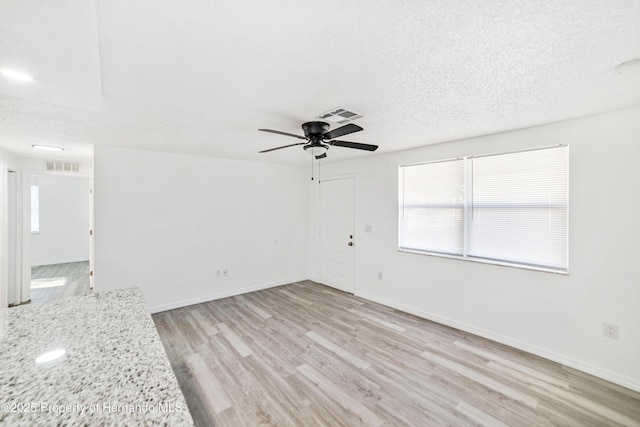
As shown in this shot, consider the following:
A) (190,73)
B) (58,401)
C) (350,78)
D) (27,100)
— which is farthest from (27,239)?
(350,78)

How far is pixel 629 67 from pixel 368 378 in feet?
9.65

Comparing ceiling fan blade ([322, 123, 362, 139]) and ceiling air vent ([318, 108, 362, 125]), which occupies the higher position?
ceiling air vent ([318, 108, 362, 125])

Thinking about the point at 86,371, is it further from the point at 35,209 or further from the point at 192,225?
the point at 35,209

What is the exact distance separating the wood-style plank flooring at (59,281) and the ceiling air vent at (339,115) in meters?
5.16

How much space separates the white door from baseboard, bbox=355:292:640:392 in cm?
121

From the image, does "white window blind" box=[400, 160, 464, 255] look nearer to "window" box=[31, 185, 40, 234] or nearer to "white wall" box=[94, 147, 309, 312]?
"white wall" box=[94, 147, 309, 312]

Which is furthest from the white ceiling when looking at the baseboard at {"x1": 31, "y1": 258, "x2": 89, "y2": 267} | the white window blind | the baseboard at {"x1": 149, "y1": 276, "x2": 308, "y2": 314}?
the baseboard at {"x1": 31, "y1": 258, "x2": 89, "y2": 267}

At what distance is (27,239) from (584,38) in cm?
691

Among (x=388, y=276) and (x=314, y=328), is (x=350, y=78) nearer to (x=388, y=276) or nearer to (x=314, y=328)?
(x=314, y=328)

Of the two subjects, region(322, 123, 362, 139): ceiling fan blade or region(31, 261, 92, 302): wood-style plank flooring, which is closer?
region(322, 123, 362, 139): ceiling fan blade

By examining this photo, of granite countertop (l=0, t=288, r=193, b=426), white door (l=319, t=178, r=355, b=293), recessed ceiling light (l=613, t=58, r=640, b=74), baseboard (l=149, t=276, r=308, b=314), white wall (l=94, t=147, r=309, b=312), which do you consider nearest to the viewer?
granite countertop (l=0, t=288, r=193, b=426)

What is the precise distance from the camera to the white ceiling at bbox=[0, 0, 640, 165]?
3.74 feet

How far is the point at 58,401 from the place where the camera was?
841 millimetres

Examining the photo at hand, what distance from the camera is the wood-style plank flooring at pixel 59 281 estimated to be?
4.59 meters
